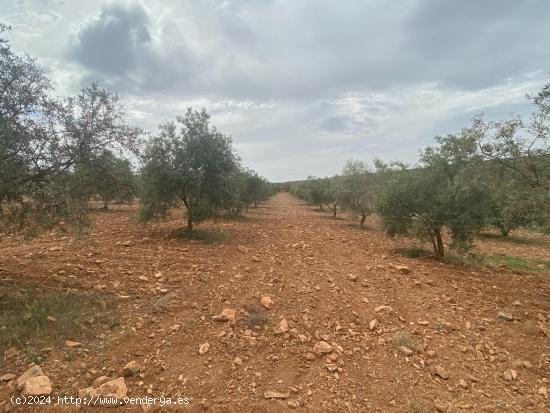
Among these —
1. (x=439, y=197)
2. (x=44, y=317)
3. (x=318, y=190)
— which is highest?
(x=318, y=190)

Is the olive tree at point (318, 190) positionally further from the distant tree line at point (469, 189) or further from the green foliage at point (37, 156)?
the green foliage at point (37, 156)

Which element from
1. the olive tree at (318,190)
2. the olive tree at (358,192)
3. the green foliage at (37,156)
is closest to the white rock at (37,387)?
the green foliage at (37,156)

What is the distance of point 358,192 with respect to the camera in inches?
999

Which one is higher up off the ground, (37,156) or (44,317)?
(37,156)

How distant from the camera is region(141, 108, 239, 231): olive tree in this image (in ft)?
49.4

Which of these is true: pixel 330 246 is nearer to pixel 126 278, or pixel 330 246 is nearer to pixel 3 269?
pixel 126 278

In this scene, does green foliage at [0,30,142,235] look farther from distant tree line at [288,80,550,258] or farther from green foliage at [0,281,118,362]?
distant tree line at [288,80,550,258]

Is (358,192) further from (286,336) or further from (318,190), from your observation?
(286,336)

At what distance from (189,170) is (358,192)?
592 inches

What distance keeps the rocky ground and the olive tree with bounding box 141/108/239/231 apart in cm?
467

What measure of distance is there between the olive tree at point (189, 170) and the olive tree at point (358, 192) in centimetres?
1264

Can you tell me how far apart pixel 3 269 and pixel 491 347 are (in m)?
11.7

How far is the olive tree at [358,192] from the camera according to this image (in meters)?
24.6

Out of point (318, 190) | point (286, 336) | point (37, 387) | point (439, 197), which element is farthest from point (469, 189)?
point (318, 190)
